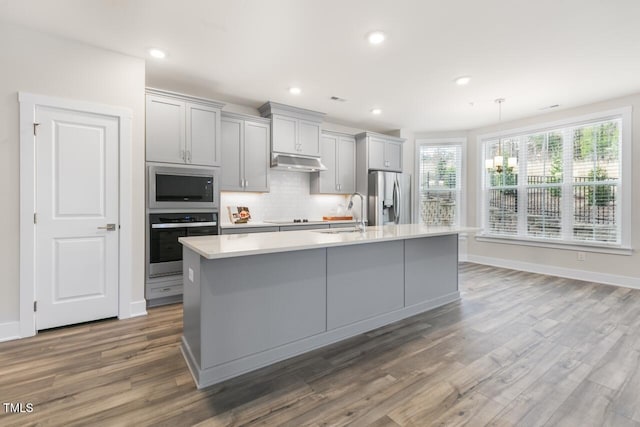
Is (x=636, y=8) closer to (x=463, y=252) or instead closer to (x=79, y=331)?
(x=463, y=252)

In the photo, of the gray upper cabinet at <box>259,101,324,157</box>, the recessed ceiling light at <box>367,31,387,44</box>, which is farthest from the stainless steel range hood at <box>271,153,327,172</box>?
Result: the recessed ceiling light at <box>367,31,387,44</box>

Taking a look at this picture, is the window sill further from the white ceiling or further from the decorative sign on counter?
the decorative sign on counter

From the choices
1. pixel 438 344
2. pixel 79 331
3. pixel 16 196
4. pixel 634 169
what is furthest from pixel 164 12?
pixel 634 169

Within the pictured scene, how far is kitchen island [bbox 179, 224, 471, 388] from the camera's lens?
2018mm

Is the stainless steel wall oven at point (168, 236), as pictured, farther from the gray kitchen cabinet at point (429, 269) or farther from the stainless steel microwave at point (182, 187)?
the gray kitchen cabinet at point (429, 269)

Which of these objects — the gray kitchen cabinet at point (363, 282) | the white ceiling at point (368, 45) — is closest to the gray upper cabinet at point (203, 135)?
the white ceiling at point (368, 45)

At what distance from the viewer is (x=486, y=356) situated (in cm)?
238

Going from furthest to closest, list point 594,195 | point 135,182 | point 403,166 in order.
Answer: point 403,166 → point 594,195 → point 135,182

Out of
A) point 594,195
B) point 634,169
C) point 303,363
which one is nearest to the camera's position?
point 303,363

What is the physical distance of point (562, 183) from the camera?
505 cm

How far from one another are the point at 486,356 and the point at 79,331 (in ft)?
11.6

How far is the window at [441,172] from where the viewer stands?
6.37m

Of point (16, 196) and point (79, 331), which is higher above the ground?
point (16, 196)

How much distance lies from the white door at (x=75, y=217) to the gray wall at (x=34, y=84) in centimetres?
16
